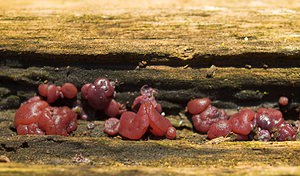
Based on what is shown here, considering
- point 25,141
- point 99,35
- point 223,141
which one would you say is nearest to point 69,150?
point 25,141

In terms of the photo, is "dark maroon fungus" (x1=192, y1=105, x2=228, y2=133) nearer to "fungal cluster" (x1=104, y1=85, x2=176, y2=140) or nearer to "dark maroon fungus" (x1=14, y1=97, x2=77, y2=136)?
"fungal cluster" (x1=104, y1=85, x2=176, y2=140)

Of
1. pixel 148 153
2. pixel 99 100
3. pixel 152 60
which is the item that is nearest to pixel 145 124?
pixel 148 153

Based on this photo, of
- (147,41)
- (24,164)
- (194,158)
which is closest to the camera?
(24,164)

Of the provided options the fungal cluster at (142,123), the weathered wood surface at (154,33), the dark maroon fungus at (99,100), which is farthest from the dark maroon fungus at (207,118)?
the dark maroon fungus at (99,100)

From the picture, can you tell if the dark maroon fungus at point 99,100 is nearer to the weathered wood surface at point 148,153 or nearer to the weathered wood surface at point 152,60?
the weathered wood surface at point 152,60

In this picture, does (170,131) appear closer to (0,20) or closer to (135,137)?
(135,137)

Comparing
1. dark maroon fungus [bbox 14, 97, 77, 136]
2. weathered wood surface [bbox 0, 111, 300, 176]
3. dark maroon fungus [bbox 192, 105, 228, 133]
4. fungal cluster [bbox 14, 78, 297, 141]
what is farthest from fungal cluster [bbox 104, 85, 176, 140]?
dark maroon fungus [bbox 14, 97, 77, 136]
